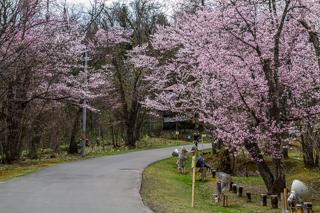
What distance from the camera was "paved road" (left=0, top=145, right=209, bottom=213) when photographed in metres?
11.1

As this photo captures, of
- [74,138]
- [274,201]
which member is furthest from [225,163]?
[74,138]

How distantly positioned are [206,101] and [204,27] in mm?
→ 3030

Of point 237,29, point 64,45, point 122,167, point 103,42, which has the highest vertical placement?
point 103,42

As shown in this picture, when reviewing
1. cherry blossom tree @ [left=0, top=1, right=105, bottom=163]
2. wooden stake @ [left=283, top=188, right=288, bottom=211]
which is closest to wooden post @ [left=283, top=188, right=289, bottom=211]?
wooden stake @ [left=283, top=188, right=288, bottom=211]

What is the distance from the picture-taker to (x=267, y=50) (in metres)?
15.7

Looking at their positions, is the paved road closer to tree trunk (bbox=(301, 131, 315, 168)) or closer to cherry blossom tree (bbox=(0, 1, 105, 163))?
cherry blossom tree (bbox=(0, 1, 105, 163))

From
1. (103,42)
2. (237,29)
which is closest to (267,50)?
(237,29)

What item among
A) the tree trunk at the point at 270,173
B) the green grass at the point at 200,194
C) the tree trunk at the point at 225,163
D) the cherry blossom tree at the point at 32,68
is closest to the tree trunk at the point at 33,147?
the cherry blossom tree at the point at 32,68

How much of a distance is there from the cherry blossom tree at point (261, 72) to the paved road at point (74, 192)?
428 cm

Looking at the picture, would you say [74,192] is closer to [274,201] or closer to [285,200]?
[274,201]

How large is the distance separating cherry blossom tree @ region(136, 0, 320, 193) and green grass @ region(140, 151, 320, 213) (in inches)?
74.6

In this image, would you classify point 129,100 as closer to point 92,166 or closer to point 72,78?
point 72,78

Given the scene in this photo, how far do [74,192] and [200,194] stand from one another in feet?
15.8

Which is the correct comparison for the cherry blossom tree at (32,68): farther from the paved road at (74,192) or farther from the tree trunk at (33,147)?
the paved road at (74,192)
